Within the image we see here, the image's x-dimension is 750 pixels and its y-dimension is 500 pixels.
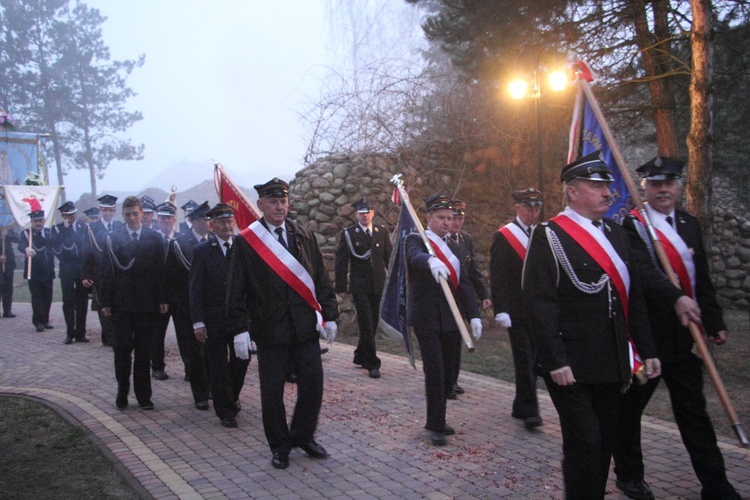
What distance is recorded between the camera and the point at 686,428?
15.5 feet

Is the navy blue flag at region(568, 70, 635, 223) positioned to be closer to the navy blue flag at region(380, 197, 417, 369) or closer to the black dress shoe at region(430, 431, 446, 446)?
the navy blue flag at region(380, 197, 417, 369)

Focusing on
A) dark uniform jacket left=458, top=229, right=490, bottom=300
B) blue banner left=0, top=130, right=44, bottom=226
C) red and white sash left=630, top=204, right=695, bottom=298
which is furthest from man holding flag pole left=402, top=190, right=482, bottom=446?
blue banner left=0, top=130, right=44, bottom=226

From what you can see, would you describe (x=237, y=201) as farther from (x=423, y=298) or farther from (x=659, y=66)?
(x=659, y=66)

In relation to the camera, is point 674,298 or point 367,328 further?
point 367,328

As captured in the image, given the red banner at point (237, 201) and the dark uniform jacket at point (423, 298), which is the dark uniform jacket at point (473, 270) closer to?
the dark uniform jacket at point (423, 298)

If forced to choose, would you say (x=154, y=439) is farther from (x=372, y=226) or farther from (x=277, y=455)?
(x=372, y=226)

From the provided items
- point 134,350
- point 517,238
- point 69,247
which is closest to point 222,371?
point 134,350

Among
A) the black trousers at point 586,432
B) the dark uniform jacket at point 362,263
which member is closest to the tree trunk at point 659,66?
the dark uniform jacket at point 362,263

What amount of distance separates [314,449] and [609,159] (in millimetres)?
3217

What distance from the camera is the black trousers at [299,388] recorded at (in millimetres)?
5859

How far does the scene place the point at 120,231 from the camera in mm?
8102

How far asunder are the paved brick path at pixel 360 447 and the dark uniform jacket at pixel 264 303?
1.03 m

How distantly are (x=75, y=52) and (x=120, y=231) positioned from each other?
3242cm

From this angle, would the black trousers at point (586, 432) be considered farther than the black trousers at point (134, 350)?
No
